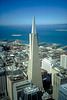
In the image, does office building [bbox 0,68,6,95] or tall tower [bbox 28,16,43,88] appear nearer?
tall tower [bbox 28,16,43,88]

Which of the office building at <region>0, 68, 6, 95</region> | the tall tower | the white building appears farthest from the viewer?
the white building

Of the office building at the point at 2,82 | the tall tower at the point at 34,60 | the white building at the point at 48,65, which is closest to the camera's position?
the tall tower at the point at 34,60

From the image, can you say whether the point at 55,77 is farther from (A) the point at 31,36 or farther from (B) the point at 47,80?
(A) the point at 31,36

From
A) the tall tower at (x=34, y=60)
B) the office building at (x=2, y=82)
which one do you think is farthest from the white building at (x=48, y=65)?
the office building at (x=2, y=82)

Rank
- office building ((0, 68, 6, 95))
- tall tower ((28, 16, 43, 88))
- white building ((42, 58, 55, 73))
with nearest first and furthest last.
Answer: tall tower ((28, 16, 43, 88))
office building ((0, 68, 6, 95))
white building ((42, 58, 55, 73))

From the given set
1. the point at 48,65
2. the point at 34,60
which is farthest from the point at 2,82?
the point at 48,65

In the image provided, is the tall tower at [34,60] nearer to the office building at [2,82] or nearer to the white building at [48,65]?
the office building at [2,82]

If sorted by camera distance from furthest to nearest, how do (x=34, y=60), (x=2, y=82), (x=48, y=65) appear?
(x=48, y=65) < (x=2, y=82) < (x=34, y=60)

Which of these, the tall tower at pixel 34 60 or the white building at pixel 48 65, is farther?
the white building at pixel 48 65

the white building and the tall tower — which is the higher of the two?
the tall tower

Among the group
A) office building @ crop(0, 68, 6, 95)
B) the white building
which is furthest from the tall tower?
the white building

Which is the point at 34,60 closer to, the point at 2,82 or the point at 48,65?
the point at 2,82

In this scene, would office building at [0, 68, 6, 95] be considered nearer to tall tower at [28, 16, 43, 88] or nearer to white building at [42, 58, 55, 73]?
tall tower at [28, 16, 43, 88]
